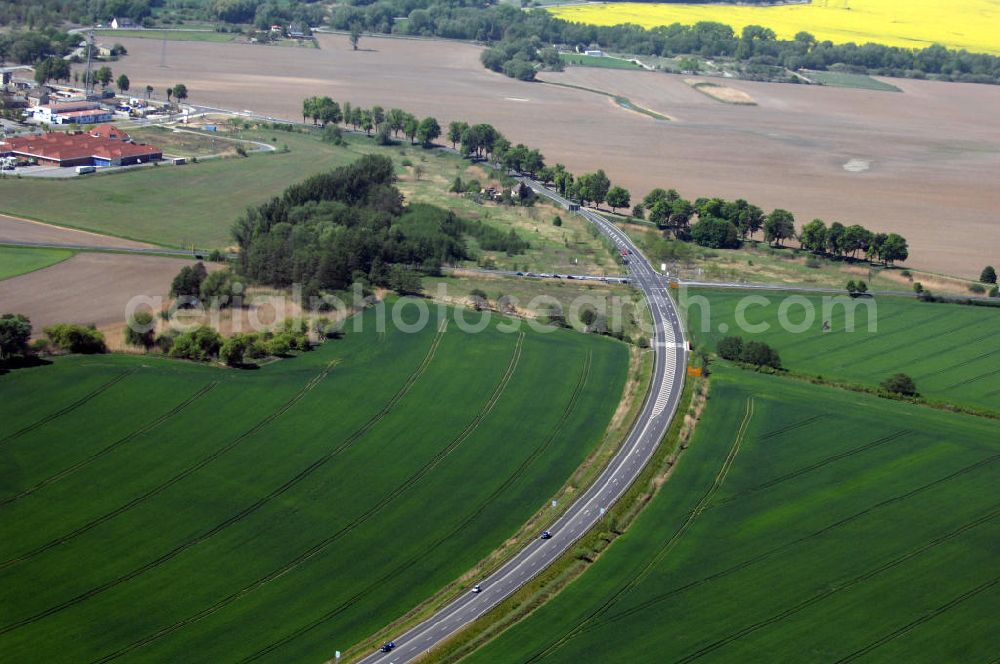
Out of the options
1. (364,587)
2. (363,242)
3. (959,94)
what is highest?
(959,94)

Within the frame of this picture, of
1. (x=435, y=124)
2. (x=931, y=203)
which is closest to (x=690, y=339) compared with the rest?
(x=931, y=203)

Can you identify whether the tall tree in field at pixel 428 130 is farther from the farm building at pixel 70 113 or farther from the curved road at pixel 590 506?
the curved road at pixel 590 506

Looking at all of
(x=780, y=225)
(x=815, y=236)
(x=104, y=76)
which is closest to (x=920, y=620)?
(x=815, y=236)

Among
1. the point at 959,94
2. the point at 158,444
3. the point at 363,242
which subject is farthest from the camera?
the point at 959,94

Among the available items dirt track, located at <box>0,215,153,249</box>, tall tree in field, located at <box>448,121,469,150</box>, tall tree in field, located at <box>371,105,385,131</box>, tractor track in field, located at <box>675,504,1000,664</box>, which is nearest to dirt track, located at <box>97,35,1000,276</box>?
tall tree in field, located at <box>448,121,469,150</box>

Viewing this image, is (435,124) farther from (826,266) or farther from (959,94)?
(959,94)

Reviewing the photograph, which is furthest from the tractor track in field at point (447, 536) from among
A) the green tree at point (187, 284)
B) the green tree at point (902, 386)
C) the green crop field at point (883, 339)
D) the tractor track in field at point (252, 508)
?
the green tree at point (187, 284)

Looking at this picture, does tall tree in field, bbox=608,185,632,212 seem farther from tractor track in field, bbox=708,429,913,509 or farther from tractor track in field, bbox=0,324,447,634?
tractor track in field, bbox=708,429,913,509

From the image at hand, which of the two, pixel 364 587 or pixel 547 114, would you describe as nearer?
pixel 364 587
